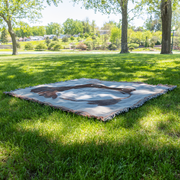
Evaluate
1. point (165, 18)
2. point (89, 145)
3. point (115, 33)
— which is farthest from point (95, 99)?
point (115, 33)

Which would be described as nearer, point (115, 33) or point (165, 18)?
point (165, 18)

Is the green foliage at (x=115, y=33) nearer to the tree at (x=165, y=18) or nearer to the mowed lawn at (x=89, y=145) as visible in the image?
the tree at (x=165, y=18)

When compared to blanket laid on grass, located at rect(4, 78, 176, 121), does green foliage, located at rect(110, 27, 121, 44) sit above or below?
above

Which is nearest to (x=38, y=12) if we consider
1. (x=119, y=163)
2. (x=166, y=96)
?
(x=166, y=96)

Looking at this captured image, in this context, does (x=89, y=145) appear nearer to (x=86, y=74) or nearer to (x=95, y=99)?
(x=95, y=99)

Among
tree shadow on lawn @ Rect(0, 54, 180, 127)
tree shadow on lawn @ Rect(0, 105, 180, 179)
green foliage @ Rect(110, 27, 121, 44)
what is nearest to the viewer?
tree shadow on lawn @ Rect(0, 105, 180, 179)

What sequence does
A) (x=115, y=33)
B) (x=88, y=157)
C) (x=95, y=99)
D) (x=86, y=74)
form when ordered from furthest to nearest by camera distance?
(x=115, y=33), (x=86, y=74), (x=95, y=99), (x=88, y=157)

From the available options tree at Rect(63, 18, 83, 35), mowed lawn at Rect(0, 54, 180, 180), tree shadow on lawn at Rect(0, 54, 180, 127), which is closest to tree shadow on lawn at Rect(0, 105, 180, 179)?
mowed lawn at Rect(0, 54, 180, 180)

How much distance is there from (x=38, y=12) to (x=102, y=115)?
21615 mm

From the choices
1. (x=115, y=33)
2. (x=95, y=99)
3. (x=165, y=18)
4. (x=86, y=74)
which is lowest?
(x=95, y=99)

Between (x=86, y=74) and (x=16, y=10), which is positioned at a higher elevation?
(x=16, y=10)

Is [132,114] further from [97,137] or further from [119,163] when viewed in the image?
[119,163]

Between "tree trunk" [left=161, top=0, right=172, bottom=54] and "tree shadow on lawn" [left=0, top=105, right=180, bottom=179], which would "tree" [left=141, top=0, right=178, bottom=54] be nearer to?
"tree trunk" [left=161, top=0, right=172, bottom=54]

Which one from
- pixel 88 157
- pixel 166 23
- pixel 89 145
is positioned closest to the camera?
pixel 88 157
